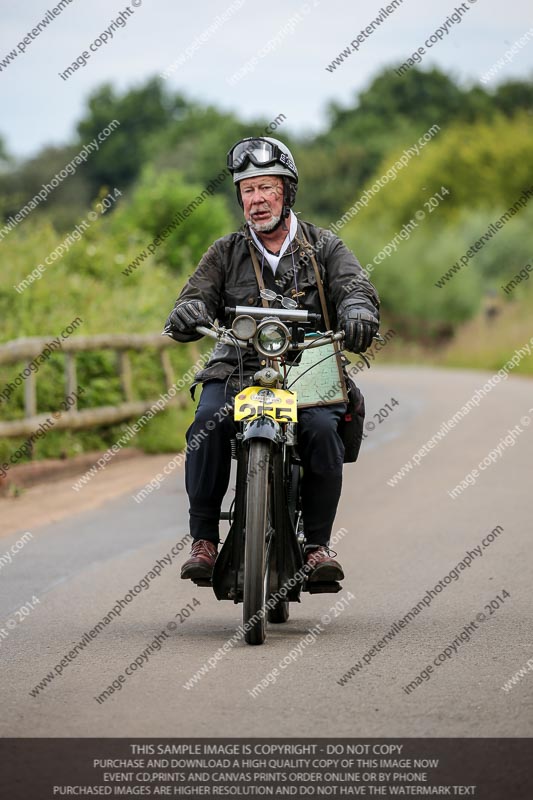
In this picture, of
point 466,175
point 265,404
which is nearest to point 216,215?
point 265,404

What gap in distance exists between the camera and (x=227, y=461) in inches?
252

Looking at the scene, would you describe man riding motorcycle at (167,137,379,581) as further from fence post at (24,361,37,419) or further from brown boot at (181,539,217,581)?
fence post at (24,361,37,419)

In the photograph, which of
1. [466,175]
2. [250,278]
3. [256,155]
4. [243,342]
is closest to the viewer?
[243,342]

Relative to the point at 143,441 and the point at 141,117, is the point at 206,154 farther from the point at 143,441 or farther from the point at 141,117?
the point at 143,441

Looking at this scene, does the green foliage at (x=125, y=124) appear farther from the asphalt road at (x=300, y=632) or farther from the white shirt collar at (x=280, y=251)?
the white shirt collar at (x=280, y=251)

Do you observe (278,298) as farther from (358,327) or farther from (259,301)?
(358,327)

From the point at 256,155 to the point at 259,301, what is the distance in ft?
2.26

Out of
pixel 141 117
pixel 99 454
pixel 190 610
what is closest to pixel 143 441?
pixel 99 454

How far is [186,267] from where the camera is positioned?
2408 centimetres

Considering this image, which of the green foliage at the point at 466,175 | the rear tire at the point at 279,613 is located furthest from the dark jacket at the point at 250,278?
the green foliage at the point at 466,175

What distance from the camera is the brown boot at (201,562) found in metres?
6.30

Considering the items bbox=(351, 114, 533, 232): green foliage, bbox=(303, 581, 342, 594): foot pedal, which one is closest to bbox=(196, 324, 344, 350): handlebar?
bbox=(303, 581, 342, 594): foot pedal

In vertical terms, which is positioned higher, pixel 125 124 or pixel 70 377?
pixel 125 124

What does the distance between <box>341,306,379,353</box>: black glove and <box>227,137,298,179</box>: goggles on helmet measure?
0.83m
